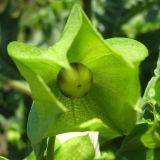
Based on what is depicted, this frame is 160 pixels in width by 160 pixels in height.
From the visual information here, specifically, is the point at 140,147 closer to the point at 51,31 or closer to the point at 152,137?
the point at 152,137

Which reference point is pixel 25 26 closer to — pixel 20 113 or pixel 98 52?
pixel 20 113

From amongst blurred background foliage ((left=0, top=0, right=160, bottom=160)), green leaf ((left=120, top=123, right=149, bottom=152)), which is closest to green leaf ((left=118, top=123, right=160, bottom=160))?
green leaf ((left=120, top=123, right=149, bottom=152))

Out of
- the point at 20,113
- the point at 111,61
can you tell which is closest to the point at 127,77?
the point at 111,61

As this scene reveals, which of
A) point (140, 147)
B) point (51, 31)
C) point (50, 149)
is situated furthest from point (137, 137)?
point (51, 31)

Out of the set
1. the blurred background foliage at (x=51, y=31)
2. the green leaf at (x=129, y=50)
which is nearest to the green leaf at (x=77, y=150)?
the green leaf at (x=129, y=50)

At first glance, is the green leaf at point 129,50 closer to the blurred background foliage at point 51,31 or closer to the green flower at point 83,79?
the green flower at point 83,79

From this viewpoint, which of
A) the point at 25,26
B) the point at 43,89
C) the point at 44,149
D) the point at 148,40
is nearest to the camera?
the point at 43,89

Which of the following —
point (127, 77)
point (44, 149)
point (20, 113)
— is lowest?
A: point (20, 113)
